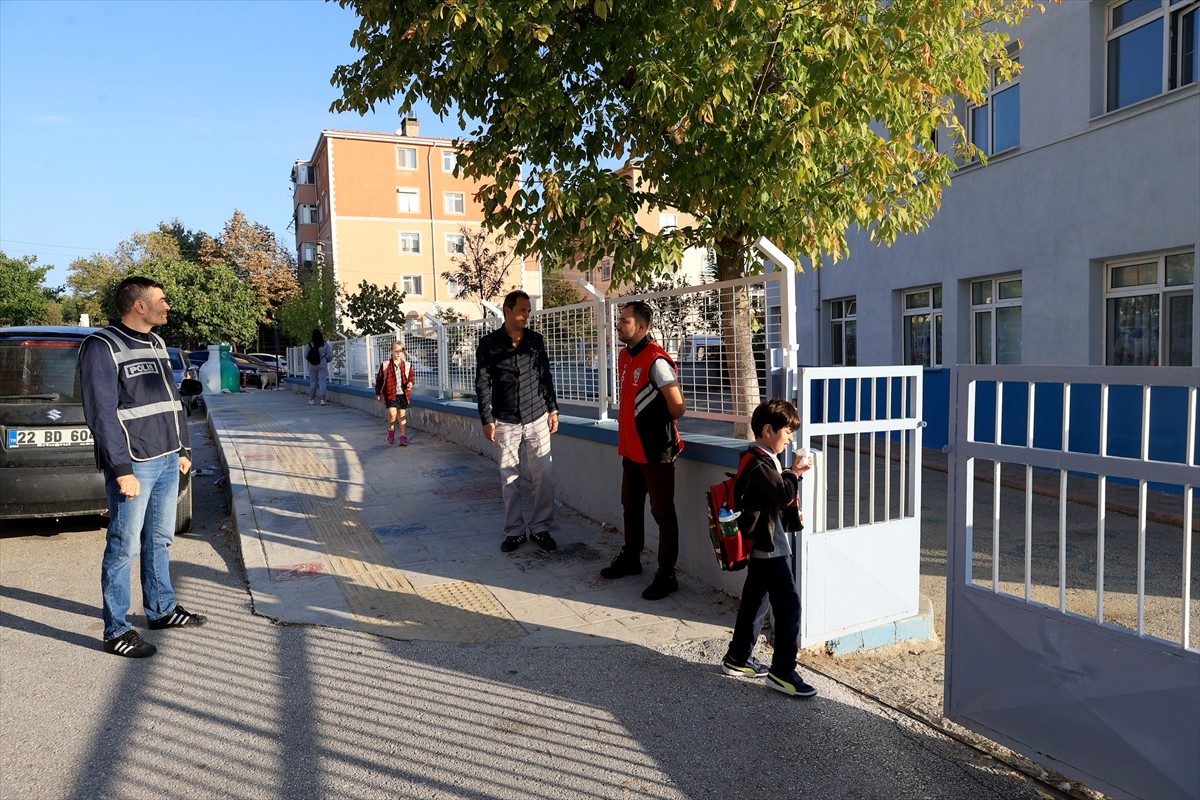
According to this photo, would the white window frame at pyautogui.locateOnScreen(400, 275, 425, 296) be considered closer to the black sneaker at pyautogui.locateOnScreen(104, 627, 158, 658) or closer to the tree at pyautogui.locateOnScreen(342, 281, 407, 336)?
the tree at pyautogui.locateOnScreen(342, 281, 407, 336)

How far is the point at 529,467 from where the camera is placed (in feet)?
20.6

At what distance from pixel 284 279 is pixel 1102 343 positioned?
51780mm

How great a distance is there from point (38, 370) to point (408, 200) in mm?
43625

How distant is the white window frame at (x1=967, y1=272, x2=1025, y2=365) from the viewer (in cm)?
1190

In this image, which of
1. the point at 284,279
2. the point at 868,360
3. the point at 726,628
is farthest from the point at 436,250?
the point at 726,628

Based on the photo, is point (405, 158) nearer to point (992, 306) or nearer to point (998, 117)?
point (998, 117)

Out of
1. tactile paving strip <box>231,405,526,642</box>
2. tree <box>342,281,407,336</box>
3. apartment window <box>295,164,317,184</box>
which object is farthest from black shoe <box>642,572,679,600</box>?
apartment window <box>295,164,317,184</box>

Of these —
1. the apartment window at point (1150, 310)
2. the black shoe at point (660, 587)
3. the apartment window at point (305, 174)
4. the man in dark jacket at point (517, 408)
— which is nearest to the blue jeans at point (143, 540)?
the man in dark jacket at point (517, 408)

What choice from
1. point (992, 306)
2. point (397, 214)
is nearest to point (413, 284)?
point (397, 214)

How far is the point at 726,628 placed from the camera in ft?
15.0

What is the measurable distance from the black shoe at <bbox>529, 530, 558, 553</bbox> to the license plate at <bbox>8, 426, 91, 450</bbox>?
351 cm

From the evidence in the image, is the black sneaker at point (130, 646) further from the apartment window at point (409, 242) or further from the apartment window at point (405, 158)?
the apartment window at point (405, 158)

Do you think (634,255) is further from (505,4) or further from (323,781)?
(323,781)

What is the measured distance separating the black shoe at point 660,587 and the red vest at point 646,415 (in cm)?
71
